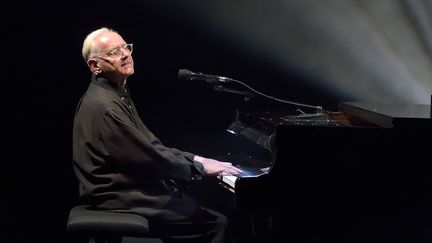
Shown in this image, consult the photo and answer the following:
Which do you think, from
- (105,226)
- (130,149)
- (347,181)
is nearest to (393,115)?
(347,181)

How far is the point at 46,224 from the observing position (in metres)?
3.26

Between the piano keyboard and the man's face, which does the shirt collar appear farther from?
the piano keyboard

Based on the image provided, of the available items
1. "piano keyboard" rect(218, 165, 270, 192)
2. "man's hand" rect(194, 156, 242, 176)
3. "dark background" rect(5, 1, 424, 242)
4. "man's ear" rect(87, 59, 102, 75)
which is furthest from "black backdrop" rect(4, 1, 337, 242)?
"man's hand" rect(194, 156, 242, 176)

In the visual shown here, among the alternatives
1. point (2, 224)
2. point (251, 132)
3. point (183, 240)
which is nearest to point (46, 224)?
point (2, 224)

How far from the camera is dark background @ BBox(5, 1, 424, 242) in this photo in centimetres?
312

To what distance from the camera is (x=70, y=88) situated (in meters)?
3.16

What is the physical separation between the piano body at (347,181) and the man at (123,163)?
1.08ft

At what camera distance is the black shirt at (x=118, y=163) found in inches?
91.7

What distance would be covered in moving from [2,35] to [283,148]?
177 centimetres

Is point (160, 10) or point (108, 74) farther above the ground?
point (160, 10)

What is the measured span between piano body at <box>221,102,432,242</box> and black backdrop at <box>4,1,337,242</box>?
3.91ft

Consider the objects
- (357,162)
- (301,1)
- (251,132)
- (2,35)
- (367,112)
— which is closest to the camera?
(357,162)

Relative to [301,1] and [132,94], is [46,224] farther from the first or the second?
[301,1]

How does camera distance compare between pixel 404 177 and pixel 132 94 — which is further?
pixel 132 94
